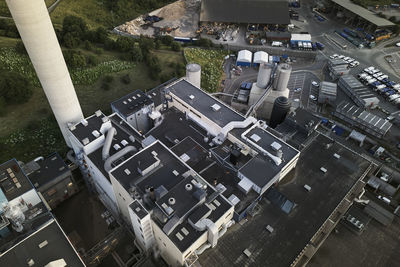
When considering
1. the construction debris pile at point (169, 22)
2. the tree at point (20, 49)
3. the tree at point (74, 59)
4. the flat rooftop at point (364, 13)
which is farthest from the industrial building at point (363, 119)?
the tree at point (20, 49)

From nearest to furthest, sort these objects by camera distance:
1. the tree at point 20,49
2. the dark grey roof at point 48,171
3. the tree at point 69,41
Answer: the dark grey roof at point 48,171, the tree at point 20,49, the tree at point 69,41

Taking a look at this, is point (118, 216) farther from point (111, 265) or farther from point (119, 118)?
point (119, 118)

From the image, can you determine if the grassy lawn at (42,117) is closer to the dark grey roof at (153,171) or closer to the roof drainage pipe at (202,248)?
the dark grey roof at (153,171)

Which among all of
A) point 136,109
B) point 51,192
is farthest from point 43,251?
point 136,109

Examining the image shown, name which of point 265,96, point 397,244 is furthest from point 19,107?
point 397,244

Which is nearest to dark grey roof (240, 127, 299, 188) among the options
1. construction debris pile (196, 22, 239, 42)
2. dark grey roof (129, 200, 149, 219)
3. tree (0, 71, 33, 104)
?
dark grey roof (129, 200, 149, 219)

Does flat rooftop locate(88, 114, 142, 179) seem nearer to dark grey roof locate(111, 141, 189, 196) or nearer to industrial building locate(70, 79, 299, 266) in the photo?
industrial building locate(70, 79, 299, 266)
